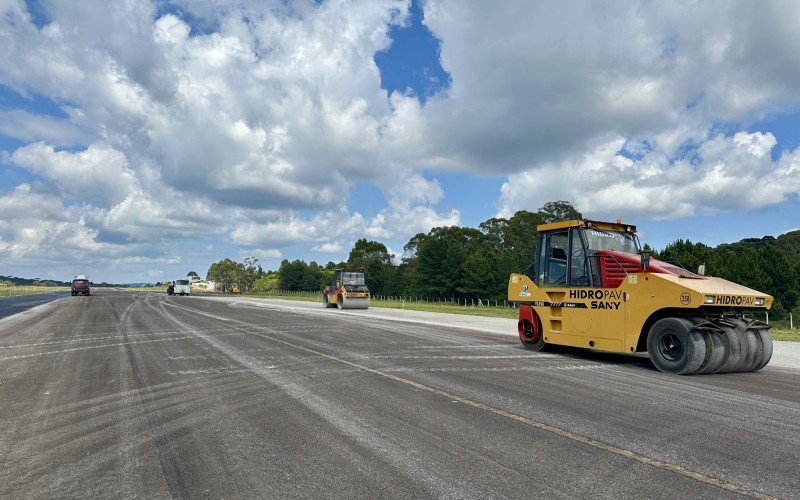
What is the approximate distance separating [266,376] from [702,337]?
25.4 ft

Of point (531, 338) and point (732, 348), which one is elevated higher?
point (732, 348)

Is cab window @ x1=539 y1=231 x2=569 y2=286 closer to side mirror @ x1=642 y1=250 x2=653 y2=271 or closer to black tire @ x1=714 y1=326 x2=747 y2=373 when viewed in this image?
side mirror @ x1=642 y1=250 x2=653 y2=271

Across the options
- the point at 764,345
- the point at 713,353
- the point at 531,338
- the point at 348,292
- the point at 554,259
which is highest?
the point at 554,259

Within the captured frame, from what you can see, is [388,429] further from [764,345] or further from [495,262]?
[495,262]

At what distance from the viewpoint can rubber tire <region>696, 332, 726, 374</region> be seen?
29.6 ft

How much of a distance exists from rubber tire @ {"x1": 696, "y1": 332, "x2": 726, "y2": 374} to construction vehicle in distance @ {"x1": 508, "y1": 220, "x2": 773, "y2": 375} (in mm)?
18

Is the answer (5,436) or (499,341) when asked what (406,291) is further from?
(5,436)

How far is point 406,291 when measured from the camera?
257 feet

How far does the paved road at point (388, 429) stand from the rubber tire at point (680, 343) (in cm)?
29

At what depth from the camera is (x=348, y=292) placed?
33.7 meters

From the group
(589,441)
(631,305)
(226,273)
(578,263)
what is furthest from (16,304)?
(226,273)

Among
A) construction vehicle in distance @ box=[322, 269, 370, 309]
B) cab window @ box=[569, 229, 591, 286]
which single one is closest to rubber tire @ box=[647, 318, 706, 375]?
cab window @ box=[569, 229, 591, 286]

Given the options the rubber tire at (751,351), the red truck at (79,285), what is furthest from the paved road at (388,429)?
the red truck at (79,285)

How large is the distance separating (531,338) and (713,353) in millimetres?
4195
